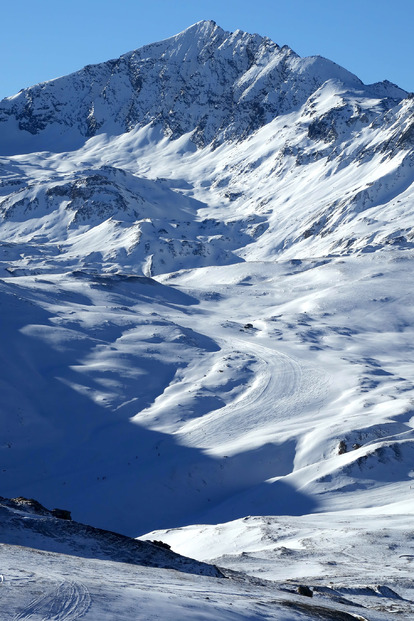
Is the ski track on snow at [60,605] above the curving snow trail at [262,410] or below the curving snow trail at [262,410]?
below

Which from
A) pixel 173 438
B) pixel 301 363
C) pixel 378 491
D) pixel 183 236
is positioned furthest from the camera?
pixel 183 236

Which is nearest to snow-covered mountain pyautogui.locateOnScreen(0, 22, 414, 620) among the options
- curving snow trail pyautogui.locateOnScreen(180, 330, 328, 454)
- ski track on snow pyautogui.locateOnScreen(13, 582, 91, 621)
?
curving snow trail pyautogui.locateOnScreen(180, 330, 328, 454)

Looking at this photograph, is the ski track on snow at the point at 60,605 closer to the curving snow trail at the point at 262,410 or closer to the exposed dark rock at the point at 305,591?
the exposed dark rock at the point at 305,591

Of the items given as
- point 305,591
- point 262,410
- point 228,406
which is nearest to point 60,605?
point 305,591

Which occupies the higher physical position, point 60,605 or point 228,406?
point 228,406

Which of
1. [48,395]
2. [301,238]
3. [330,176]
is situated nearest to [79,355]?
[48,395]

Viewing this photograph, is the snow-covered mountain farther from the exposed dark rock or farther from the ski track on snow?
the ski track on snow

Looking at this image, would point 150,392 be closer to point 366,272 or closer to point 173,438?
point 173,438

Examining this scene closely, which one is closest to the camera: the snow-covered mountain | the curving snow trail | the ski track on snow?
the ski track on snow

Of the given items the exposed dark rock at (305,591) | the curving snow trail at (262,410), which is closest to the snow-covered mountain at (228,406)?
the curving snow trail at (262,410)

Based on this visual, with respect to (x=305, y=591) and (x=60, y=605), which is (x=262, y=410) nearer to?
(x=305, y=591)

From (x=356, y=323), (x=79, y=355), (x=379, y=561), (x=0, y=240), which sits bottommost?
(x=379, y=561)
